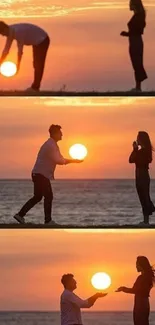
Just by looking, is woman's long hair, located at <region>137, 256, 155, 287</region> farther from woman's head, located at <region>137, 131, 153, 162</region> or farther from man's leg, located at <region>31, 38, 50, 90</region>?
man's leg, located at <region>31, 38, 50, 90</region>

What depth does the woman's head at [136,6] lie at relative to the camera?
18000mm

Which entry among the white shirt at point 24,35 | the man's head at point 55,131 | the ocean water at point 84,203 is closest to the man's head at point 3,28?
the white shirt at point 24,35

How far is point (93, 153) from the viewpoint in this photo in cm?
2245

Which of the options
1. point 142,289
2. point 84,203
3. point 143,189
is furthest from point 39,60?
point 84,203

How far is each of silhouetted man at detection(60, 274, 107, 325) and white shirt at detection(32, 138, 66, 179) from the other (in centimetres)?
143

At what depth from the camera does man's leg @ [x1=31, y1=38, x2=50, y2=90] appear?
1817 cm

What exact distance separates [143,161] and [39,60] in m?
1.75

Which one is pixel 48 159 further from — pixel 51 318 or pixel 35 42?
pixel 51 318

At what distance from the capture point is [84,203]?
6322 centimetres

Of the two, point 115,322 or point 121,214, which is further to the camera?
point 121,214

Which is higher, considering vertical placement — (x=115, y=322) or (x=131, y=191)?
(x=131, y=191)

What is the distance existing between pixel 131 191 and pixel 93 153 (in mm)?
46684

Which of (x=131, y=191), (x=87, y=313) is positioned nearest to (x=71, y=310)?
(x=87, y=313)

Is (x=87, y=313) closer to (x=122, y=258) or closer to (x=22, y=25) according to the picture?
(x=122, y=258)
